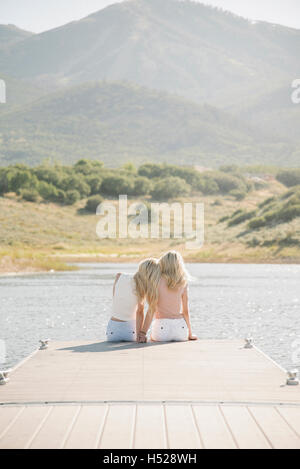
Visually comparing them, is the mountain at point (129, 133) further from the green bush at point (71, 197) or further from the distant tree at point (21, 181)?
the green bush at point (71, 197)

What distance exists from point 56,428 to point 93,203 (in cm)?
6736

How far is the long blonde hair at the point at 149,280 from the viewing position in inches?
326

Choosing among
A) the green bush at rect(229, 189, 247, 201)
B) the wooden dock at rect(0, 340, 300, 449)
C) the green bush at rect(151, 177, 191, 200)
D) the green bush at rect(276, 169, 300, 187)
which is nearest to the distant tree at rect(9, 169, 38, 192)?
the green bush at rect(151, 177, 191, 200)

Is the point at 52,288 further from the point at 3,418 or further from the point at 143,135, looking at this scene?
the point at 143,135

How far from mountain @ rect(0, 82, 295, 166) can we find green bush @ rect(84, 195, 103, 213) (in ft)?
215

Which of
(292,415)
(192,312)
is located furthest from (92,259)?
(292,415)

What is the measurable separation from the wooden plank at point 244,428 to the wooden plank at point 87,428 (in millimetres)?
961

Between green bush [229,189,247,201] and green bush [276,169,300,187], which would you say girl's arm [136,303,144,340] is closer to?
green bush [229,189,247,201]

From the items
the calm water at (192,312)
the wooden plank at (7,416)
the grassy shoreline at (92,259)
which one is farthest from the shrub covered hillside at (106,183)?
the wooden plank at (7,416)

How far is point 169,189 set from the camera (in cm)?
8106

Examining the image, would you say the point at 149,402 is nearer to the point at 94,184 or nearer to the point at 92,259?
the point at 92,259

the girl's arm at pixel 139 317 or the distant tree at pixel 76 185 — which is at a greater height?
the distant tree at pixel 76 185

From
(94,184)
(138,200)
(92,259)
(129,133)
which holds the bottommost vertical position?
(92,259)

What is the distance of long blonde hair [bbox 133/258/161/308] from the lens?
8281mm
